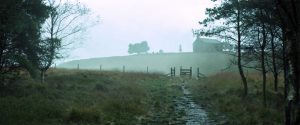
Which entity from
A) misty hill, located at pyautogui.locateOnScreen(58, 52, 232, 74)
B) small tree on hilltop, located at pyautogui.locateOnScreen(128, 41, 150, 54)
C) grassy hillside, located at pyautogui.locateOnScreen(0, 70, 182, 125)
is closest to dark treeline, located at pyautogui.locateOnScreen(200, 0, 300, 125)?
grassy hillside, located at pyautogui.locateOnScreen(0, 70, 182, 125)

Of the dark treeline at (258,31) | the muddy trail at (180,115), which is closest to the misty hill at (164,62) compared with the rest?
the dark treeline at (258,31)

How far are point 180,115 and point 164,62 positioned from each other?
335 feet

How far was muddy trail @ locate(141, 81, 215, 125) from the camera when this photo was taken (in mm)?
15855

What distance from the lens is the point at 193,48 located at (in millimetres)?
128375

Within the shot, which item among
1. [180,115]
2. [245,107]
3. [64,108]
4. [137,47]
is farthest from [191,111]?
[137,47]

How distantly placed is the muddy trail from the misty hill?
202ft

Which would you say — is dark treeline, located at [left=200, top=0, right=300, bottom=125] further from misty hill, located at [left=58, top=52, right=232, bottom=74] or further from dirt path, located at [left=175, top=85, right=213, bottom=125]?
misty hill, located at [left=58, top=52, right=232, bottom=74]

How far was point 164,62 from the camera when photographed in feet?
393

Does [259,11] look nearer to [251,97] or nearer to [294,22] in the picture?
[251,97]

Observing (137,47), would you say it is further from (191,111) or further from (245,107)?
(245,107)

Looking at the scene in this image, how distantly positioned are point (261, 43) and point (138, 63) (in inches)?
4056

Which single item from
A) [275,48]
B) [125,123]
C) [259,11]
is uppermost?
[259,11]

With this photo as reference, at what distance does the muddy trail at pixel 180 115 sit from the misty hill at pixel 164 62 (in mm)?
61486

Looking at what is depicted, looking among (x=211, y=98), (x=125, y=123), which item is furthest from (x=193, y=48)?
(x=125, y=123)
